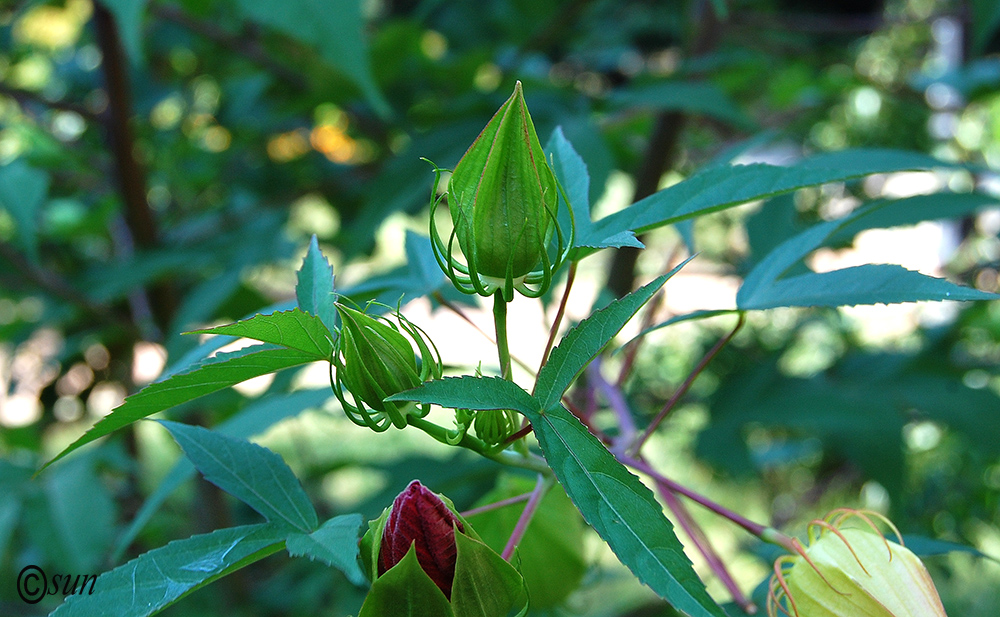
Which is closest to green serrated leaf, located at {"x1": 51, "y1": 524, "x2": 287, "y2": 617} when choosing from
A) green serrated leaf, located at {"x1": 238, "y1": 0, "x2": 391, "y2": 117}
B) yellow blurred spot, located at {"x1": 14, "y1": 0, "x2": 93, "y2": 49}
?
green serrated leaf, located at {"x1": 238, "y1": 0, "x2": 391, "y2": 117}


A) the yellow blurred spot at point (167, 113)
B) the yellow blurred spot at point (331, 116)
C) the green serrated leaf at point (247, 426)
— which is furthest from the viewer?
the yellow blurred spot at point (167, 113)

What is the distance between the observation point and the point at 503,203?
16 cm

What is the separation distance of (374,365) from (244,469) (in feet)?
0.17

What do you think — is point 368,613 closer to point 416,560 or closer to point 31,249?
point 416,560

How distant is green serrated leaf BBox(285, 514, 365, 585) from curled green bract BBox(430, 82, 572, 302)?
0.05 metres

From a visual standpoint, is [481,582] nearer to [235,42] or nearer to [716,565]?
[716,565]

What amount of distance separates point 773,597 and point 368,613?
0.10 meters

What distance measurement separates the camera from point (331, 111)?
66cm

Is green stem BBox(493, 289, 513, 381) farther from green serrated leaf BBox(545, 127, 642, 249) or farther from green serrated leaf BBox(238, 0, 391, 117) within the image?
green serrated leaf BBox(238, 0, 391, 117)

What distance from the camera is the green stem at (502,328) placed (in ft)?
0.55

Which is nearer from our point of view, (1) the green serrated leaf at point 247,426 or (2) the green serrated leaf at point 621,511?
(2) the green serrated leaf at point 621,511

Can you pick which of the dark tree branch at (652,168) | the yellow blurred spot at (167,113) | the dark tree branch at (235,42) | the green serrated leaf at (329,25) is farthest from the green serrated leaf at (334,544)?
the yellow blurred spot at (167,113)

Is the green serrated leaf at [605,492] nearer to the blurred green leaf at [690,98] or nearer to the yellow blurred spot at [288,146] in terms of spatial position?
the blurred green leaf at [690,98]

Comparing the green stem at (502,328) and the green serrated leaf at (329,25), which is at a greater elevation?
the green serrated leaf at (329,25)
